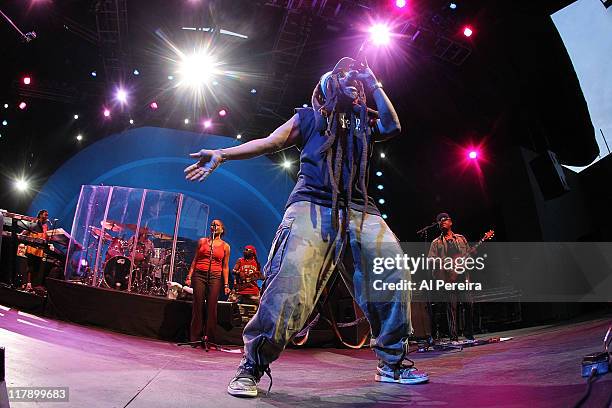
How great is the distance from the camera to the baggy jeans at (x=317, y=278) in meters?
2.18

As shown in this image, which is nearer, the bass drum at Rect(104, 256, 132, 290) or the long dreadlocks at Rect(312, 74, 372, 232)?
the long dreadlocks at Rect(312, 74, 372, 232)

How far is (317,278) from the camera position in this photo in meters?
2.36

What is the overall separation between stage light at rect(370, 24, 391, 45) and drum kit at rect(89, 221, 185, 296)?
7069 mm

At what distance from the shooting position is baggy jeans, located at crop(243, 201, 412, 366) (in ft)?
7.16

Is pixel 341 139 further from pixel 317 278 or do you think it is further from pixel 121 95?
pixel 121 95

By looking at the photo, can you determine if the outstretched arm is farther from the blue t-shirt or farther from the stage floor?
the stage floor

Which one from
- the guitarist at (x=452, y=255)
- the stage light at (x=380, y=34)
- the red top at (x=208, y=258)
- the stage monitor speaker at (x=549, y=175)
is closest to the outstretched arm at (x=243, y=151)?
the red top at (x=208, y=258)

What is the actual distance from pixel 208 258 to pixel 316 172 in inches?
178

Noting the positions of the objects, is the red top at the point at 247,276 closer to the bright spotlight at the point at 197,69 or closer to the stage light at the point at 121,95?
the bright spotlight at the point at 197,69

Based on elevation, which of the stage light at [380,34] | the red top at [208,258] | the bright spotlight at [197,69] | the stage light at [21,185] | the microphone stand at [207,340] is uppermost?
the bright spotlight at [197,69]

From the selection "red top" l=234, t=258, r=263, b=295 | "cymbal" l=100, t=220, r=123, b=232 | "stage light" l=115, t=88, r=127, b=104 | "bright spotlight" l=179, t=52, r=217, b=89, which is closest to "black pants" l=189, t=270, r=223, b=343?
"red top" l=234, t=258, r=263, b=295

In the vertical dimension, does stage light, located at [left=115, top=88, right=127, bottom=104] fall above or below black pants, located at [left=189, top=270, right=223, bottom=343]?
above

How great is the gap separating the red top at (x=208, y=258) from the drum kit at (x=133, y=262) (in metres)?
3.24

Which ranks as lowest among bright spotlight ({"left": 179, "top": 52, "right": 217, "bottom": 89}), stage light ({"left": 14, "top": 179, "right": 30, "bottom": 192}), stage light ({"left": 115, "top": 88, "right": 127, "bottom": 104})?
stage light ({"left": 14, "top": 179, "right": 30, "bottom": 192})
